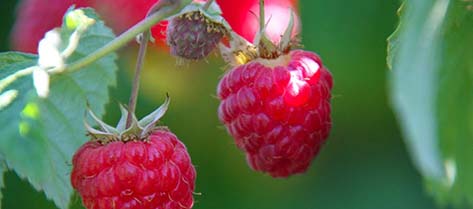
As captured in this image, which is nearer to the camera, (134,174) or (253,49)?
(134,174)

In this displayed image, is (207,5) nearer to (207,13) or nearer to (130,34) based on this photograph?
(207,13)

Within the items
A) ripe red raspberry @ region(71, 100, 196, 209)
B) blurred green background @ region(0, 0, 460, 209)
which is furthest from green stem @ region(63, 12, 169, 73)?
blurred green background @ region(0, 0, 460, 209)

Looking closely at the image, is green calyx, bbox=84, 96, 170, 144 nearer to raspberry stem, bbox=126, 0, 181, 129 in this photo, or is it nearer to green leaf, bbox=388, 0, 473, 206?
raspberry stem, bbox=126, 0, 181, 129

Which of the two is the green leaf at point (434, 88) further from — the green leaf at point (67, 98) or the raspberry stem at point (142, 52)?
the green leaf at point (67, 98)

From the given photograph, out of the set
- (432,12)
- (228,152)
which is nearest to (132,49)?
(228,152)

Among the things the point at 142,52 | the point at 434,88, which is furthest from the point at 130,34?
the point at 434,88

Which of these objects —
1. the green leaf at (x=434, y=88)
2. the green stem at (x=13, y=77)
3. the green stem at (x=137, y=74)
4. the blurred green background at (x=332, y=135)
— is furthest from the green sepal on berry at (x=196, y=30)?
the blurred green background at (x=332, y=135)
